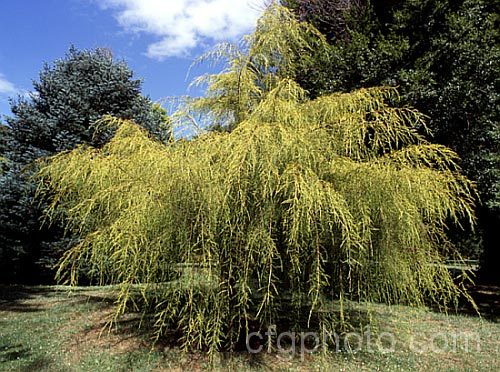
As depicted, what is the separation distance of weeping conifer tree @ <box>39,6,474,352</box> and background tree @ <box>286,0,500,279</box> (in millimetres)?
2234

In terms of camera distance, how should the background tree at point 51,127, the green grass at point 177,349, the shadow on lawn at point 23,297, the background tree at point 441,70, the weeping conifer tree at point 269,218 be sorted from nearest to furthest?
1. the weeping conifer tree at point 269,218
2. the green grass at point 177,349
3. the background tree at point 441,70
4. the shadow on lawn at point 23,297
5. the background tree at point 51,127

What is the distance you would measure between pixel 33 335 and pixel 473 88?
673cm

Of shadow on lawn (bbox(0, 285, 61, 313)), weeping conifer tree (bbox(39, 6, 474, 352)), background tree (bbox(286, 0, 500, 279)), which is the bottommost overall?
shadow on lawn (bbox(0, 285, 61, 313))

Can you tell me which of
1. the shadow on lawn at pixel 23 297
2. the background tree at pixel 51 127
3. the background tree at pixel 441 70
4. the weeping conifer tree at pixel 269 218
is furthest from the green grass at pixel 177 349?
the background tree at pixel 441 70

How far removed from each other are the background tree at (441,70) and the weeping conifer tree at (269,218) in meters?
2.23

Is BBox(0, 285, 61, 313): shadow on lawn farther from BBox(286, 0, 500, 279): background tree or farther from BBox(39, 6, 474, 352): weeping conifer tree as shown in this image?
BBox(286, 0, 500, 279): background tree

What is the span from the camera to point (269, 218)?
3.78 m

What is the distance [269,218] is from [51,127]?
581cm

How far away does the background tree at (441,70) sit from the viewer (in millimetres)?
6207

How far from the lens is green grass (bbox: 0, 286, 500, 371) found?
4160mm

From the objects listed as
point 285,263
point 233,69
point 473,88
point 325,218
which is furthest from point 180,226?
point 473,88

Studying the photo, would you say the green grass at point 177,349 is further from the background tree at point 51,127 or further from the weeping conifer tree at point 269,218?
the background tree at point 51,127

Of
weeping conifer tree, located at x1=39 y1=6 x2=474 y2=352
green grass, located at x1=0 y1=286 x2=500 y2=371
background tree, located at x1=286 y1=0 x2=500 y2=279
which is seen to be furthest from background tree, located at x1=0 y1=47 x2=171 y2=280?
weeping conifer tree, located at x1=39 y1=6 x2=474 y2=352

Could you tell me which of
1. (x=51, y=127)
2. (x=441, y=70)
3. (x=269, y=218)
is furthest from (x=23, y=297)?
(x=441, y=70)
